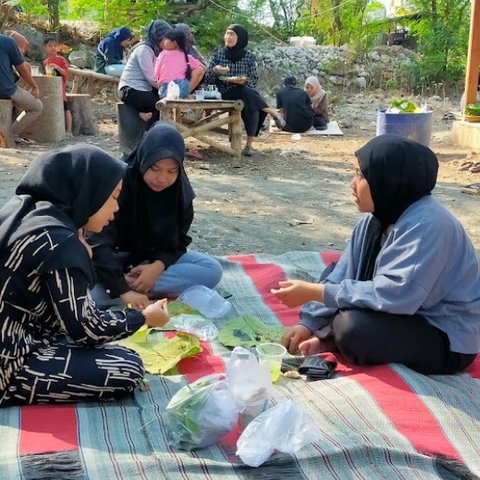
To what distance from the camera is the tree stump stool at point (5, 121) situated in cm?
948

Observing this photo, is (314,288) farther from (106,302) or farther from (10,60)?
(10,60)

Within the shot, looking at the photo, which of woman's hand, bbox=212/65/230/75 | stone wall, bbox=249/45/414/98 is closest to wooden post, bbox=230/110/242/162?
woman's hand, bbox=212/65/230/75

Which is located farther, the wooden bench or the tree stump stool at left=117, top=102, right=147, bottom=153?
the wooden bench

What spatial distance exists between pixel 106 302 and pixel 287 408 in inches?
65.4

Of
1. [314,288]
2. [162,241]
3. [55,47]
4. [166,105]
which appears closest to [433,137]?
[166,105]

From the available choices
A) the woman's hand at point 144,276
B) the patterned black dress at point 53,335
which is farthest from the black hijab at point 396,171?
the woman's hand at point 144,276

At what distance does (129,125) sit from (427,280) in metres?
6.85

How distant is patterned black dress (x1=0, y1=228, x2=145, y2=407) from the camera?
247 centimetres

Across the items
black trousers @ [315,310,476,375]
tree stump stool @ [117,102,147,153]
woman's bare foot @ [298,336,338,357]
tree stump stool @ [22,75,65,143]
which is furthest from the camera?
tree stump stool @ [22,75,65,143]

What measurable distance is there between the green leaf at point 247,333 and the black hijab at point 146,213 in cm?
71

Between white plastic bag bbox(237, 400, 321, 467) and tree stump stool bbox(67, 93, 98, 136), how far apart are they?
9258 mm

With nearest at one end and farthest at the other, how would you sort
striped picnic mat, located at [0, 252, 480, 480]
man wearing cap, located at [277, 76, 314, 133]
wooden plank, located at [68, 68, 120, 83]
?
striped picnic mat, located at [0, 252, 480, 480] < man wearing cap, located at [277, 76, 314, 133] < wooden plank, located at [68, 68, 120, 83]

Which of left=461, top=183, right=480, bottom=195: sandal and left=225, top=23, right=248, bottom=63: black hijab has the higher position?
left=225, top=23, right=248, bottom=63: black hijab

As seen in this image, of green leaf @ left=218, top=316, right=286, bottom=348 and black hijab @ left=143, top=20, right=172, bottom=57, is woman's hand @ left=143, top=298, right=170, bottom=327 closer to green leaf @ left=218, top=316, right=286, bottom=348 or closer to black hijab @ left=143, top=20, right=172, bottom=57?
green leaf @ left=218, top=316, right=286, bottom=348
